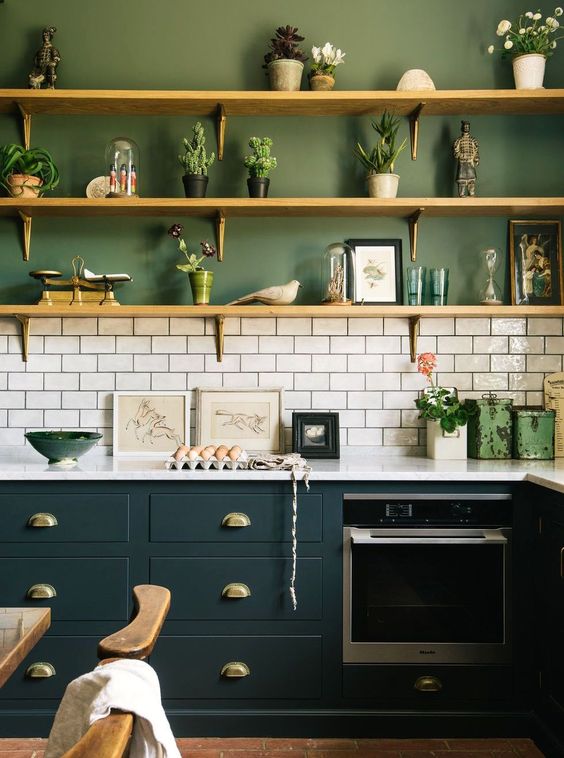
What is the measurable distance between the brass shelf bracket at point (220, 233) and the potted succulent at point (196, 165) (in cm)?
13

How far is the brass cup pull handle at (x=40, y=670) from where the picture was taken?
9.15 ft

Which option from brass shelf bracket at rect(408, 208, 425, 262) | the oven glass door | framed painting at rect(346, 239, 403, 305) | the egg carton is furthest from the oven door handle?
brass shelf bracket at rect(408, 208, 425, 262)

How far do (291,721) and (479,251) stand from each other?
2235 mm

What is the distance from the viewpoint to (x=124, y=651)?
0.88m

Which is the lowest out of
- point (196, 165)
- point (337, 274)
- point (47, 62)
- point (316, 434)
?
point (316, 434)

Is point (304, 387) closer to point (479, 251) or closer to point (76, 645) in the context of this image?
point (479, 251)

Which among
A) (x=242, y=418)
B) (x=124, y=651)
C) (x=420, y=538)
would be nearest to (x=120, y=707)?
(x=124, y=651)

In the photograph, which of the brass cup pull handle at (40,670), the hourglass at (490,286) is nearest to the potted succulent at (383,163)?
the hourglass at (490,286)

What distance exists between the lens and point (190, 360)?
11.5 ft

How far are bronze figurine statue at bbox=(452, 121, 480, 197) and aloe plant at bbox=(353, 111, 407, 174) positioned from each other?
269 millimetres

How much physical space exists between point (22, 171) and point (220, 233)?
92cm

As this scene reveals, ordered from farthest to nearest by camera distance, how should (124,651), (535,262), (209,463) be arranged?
(535,262)
(209,463)
(124,651)

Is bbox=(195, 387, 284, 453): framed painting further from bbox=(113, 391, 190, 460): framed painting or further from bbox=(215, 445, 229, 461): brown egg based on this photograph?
bbox=(215, 445, 229, 461): brown egg

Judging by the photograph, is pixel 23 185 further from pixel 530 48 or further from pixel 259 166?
pixel 530 48
